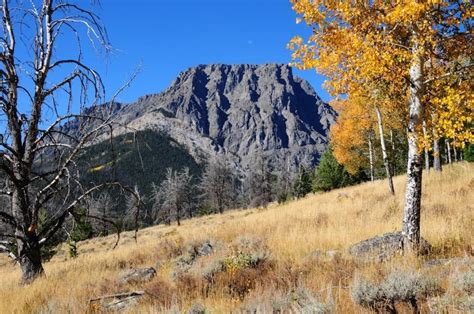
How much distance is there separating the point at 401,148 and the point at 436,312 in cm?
4321

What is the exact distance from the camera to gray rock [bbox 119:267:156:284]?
7.35 m

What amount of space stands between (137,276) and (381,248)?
459 cm

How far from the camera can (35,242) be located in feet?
21.0

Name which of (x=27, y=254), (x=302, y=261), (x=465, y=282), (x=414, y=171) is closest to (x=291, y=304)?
(x=465, y=282)

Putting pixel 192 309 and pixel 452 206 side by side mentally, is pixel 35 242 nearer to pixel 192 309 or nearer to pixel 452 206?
pixel 192 309

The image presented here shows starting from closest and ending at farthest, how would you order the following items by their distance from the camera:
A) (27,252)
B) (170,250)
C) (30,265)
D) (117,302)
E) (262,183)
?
(117,302) → (27,252) → (30,265) → (170,250) → (262,183)

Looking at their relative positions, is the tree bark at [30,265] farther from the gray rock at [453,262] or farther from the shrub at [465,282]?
the gray rock at [453,262]

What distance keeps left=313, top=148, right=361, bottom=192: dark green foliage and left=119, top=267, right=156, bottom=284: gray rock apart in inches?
1752

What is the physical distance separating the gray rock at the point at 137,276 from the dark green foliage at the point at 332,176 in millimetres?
44508

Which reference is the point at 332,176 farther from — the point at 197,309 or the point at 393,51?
the point at 197,309

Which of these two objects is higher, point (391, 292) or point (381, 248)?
point (391, 292)

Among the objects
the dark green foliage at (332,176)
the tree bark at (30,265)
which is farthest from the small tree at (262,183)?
the tree bark at (30,265)

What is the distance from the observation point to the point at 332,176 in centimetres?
5056

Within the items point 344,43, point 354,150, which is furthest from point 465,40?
point 354,150
